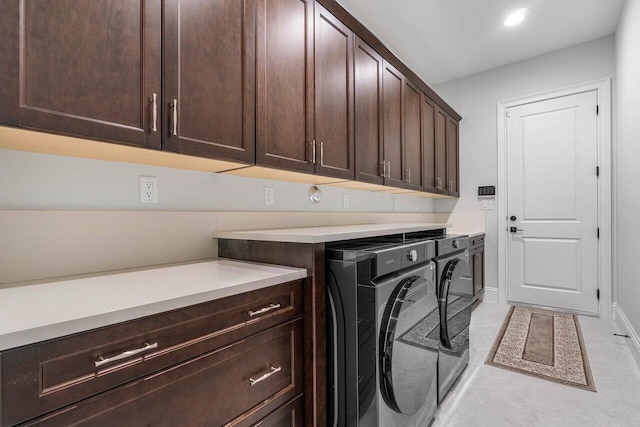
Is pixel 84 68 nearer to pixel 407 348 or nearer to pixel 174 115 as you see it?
pixel 174 115

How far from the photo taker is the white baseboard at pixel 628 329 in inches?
87.0

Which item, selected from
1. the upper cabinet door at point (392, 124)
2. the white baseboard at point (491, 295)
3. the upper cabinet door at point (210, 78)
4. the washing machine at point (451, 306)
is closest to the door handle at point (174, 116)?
the upper cabinet door at point (210, 78)

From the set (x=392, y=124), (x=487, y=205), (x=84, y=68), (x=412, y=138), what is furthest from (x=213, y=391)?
(x=487, y=205)

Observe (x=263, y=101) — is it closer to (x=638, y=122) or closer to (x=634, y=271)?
(x=638, y=122)

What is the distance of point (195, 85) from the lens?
48.1 inches

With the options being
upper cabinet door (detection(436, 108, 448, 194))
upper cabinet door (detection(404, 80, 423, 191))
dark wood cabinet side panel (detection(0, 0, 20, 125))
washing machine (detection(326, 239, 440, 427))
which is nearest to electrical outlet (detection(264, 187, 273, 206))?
washing machine (detection(326, 239, 440, 427))

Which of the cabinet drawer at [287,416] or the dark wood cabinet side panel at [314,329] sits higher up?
the dark wood cabinet side panel at [314,329]

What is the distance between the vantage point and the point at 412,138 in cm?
288

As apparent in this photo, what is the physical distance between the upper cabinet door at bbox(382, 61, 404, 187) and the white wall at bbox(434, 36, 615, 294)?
1.73 m

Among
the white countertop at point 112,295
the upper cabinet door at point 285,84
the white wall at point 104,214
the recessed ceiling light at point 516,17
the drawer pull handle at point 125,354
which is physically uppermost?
the recessed ceiling light at point 516,17

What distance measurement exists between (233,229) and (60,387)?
1100mm

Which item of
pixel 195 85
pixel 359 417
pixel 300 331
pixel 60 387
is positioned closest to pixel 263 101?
pixel 195 85

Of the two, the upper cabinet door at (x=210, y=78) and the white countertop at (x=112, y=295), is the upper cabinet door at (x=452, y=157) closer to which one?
the upper cabinet door at (x=210, y=78)

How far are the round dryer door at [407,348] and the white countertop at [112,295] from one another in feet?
1.35
